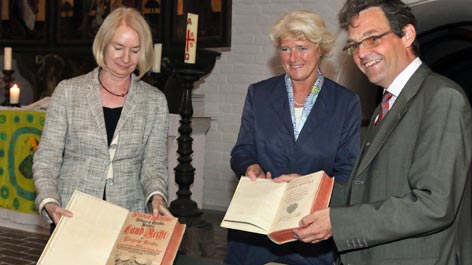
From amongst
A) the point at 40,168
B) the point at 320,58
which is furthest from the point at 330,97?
the point at 40,168

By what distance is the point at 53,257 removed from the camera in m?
1.91

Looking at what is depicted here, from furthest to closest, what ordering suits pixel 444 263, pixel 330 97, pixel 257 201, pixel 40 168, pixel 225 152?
pixel 225 152
pixel 330 97
pixel 40 168
pixel 257 201
pixel 444 263

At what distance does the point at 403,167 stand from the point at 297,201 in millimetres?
331

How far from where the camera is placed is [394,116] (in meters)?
1.88

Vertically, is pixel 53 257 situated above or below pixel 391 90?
below

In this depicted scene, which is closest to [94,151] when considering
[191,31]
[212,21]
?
[191,31]

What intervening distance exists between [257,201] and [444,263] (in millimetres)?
586

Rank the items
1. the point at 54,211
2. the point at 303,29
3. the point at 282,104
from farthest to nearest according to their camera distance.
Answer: the point at 282,104
the point at 303,29
the point at 54,211

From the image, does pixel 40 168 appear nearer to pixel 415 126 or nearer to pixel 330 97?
pixel 330 97

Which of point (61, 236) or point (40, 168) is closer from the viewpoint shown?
point (61, 236)

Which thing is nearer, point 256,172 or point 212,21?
point 256,172

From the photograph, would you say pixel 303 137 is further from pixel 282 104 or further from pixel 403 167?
pixel 403 167

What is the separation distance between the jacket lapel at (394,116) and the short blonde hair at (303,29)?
73 centimetres

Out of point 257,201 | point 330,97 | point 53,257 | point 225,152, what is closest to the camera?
point 53,257
